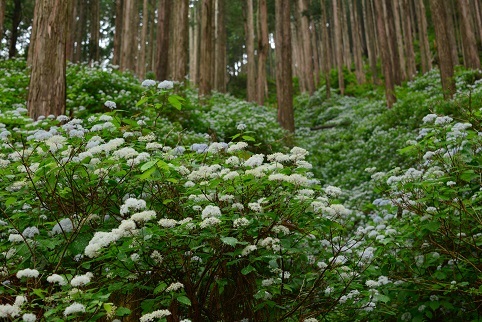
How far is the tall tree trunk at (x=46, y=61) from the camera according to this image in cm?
613

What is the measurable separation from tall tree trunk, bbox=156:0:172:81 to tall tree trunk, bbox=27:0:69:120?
21.0 feet

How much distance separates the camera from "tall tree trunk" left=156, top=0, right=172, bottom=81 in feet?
42.3

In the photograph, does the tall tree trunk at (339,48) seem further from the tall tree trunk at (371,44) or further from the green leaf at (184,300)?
the green leaf at (184,300)

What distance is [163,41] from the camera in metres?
13.2

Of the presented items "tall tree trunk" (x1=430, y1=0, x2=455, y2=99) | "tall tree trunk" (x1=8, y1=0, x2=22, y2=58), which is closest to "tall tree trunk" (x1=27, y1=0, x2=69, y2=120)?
"tall tree trunk" (x1=430, y1=0, x2=455, y2=99)

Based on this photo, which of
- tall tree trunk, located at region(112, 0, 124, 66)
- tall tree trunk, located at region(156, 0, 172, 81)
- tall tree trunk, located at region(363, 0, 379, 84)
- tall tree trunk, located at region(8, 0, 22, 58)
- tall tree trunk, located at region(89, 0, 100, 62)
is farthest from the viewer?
tall tree trunk, located at region(363, 0, 379, 84)

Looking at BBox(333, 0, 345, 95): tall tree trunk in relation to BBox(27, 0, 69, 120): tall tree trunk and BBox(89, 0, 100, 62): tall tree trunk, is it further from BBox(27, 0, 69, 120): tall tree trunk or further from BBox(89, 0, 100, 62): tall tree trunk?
BBox(27, 0, 69, 120): tall tree trunk

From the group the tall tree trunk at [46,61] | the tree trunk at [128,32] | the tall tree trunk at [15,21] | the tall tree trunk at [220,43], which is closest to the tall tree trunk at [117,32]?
the tree trunk at [128,32]

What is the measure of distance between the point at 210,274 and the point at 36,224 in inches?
52.2

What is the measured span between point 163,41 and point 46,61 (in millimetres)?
7458

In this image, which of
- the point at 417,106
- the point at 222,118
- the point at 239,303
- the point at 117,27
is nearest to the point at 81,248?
the point at 239,303

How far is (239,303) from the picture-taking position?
2973 millimetres

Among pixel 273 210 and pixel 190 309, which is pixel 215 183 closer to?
pixel 273 210

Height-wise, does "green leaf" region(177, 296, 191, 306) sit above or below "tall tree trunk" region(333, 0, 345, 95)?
below
